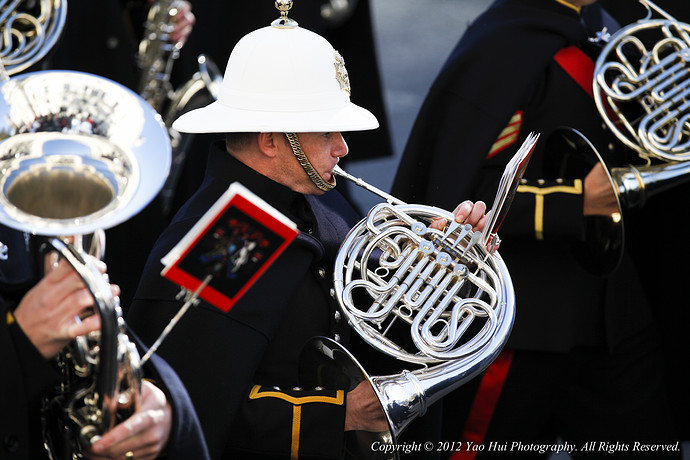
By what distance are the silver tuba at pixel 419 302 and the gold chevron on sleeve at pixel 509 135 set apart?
3.13 feet

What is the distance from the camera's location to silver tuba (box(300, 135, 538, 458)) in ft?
9.14

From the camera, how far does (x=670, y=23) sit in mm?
3967

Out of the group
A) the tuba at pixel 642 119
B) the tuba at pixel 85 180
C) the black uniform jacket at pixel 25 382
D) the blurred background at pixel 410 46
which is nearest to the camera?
the tuba at pixel 85 180

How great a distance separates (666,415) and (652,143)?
989 millimetres

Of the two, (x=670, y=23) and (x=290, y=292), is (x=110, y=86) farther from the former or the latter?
(x=670, y=23)

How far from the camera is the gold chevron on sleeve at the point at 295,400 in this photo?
279 cm

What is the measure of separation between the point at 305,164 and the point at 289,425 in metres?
0.68

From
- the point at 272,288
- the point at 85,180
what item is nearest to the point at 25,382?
the point at 85,180

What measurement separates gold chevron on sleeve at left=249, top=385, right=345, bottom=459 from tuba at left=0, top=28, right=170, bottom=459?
564 millimetres

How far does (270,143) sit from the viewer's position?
2.92 meters

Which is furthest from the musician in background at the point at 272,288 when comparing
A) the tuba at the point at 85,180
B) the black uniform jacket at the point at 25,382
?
the tuba at the point at 85,180

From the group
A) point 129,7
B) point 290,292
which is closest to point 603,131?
point 290,292

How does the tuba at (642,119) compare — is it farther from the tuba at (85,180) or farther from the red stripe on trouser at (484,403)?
the tuba at (85,180)

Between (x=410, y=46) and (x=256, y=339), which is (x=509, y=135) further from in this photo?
(x=410, y=46)
